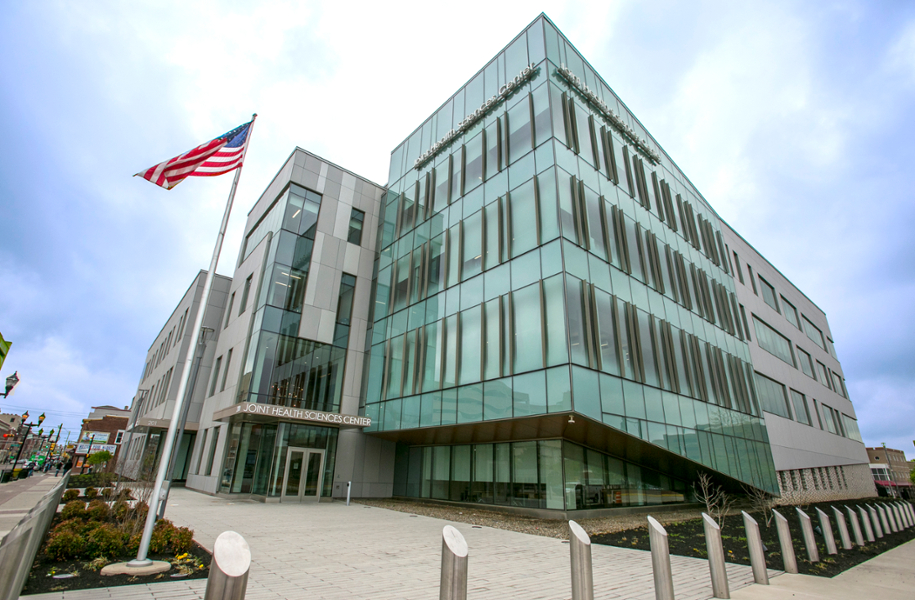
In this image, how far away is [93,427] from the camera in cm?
11231

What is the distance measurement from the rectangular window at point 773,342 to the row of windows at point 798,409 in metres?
2.65

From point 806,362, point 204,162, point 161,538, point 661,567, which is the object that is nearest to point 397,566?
point 161,538

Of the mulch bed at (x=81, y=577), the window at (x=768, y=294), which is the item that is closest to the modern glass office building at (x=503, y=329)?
the window at (x=768, y=294)

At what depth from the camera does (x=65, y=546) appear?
7.98 meters

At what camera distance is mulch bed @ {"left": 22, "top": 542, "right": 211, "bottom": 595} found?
649 cm

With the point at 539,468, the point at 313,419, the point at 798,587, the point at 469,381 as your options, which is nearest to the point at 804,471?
the point at 539,468

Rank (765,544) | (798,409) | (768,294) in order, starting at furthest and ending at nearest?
(768,294)
(798,409)
(765,544)

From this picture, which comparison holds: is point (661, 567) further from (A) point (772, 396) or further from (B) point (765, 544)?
(A) point (772, 396)

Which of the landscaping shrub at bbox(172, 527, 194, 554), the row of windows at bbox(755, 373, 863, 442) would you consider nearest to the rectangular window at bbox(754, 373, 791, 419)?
the row of windows at bbox(755, 373, 863, 442)

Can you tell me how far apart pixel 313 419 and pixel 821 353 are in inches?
1976

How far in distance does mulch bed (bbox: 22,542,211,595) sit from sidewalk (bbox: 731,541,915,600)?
851cm

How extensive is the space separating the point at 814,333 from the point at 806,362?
7900 mm

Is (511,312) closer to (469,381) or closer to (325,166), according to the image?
(469,381)

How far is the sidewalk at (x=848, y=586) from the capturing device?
6.94m
